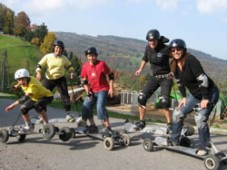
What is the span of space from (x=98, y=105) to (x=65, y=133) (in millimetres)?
825

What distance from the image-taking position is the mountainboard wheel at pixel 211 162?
19.2ft

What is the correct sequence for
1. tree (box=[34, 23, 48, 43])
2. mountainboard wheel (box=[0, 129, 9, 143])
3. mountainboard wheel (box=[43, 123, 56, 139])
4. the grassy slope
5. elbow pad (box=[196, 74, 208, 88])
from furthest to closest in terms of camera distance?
tree (box=[34, 23, 48, 43]) → the grassy slope → mountainboard wheel (box=[0, 129, 9, 143]) → mountainboard wheel (box=[43, 123, 56, 139]) → elbow pad (box=[196, 74, 208, 88])

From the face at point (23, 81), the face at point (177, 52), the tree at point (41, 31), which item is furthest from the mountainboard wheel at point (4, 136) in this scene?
the tree at point (41, 31)

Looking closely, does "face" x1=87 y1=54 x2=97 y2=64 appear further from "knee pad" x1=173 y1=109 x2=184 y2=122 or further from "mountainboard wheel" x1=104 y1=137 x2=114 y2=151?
"knee pad" x1=173 y1=109 x2=184 y2=122

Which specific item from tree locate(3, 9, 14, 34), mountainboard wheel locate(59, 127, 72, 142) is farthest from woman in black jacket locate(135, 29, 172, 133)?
tree locate(3, 9, 14, 34)

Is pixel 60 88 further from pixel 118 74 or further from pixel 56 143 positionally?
pixel 118 74

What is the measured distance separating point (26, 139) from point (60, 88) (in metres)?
2.05

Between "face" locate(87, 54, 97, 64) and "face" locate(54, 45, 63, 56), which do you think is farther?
"face" locate(54, 45, 63, 56)

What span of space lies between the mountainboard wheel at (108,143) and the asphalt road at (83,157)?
0.07 meters

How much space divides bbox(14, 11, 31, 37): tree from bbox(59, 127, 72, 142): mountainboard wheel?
12967cm

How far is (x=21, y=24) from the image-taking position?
13575 centimetres

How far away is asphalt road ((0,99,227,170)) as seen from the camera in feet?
20.6

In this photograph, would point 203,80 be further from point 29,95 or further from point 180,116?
point 29,95

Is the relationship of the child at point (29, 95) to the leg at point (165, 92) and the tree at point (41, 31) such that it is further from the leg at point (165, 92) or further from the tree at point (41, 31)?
the tree at point (41, 31)
